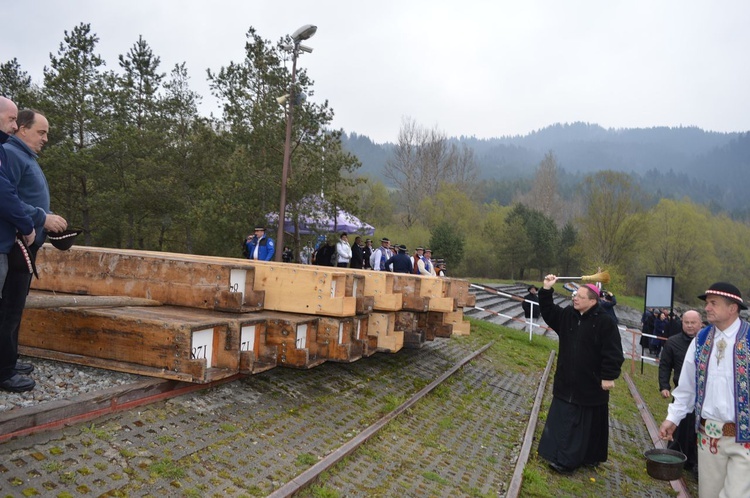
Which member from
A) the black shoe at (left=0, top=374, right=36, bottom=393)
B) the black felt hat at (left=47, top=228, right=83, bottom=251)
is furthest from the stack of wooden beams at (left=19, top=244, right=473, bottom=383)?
the black shoe at (left=0, top=374, right=36, bottom=393)

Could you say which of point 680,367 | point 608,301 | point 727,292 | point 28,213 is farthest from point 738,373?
point 608,301

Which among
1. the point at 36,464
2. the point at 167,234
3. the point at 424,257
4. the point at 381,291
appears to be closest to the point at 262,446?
the point at 36,464

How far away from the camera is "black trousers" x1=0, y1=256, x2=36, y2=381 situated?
12.3 feet

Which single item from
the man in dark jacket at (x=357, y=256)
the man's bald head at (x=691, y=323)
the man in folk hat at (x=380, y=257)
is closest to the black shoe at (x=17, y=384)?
the man's bald head at (x=691, y=323)

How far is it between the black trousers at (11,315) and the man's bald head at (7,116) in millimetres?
950

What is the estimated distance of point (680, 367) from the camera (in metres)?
7.08

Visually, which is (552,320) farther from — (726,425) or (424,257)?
(424,257)

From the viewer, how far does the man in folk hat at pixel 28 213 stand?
3717mm

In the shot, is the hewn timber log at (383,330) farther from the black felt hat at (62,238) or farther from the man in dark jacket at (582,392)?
the black felt hat at (62,238)

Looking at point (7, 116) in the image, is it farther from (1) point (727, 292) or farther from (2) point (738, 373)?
(2) point (738, 373)

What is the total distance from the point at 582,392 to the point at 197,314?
4.12 meters

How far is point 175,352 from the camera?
434cm

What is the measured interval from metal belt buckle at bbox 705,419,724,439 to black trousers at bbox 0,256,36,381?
192 inches

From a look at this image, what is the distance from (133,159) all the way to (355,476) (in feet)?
61.2
